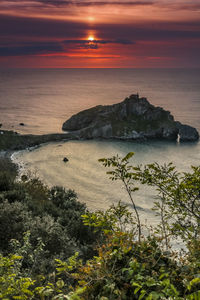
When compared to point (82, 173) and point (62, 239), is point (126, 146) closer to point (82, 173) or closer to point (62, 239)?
point (82, 173)

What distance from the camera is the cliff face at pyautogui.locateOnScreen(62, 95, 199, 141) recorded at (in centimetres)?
8791

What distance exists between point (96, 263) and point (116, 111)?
89256 mm

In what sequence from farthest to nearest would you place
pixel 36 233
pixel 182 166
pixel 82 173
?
pixel 182 166 < pixel 82 173 < pixel 36 233

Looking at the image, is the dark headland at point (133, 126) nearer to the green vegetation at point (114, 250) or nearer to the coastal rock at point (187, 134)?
the coastal rock at point (187, 134)

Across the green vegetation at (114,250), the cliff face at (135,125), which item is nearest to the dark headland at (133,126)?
the cliff face at (135,125)

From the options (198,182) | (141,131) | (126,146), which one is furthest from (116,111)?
(198,182)

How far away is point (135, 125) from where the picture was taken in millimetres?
90688

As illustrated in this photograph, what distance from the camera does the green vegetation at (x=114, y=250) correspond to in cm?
412

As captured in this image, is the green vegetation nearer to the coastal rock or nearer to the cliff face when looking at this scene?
the cliff face

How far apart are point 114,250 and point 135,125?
87407 mm

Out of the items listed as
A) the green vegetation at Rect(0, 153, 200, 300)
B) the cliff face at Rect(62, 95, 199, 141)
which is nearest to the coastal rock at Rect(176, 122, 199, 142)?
the cliff face at Rect(62, 95, 199, 141)

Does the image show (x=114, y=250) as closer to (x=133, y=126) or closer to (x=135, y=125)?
(x=133, y=126)

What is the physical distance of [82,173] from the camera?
5712 cm

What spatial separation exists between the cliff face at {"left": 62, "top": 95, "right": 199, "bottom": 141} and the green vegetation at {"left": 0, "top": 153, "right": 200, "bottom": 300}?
69.2 m
